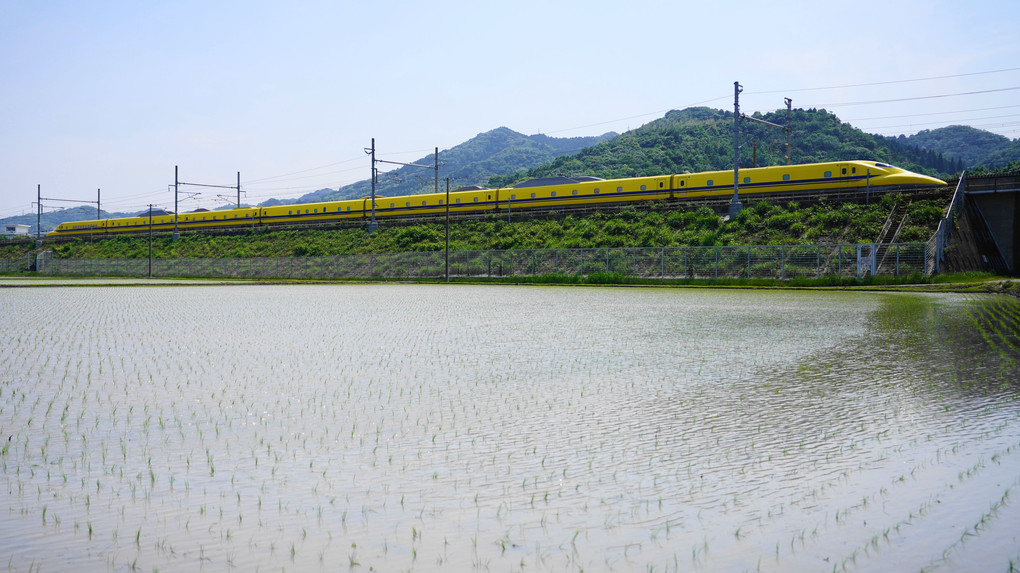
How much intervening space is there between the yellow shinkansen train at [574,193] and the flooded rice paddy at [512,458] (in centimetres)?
3709

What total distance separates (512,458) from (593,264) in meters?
43.0

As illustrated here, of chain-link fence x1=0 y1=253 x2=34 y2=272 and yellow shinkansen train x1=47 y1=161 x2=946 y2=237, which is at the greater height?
yellow shinkansen train x1=47 y1=161 x2=946 y2=237

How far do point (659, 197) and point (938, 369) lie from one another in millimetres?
46215

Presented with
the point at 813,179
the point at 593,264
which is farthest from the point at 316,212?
the point at 813,179

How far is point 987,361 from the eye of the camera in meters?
10.7

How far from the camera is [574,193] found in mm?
60344

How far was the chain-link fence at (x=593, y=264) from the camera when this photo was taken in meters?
38.2

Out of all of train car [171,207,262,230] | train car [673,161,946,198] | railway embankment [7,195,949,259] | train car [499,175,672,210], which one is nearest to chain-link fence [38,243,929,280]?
railway embankment [7,195,949,259]

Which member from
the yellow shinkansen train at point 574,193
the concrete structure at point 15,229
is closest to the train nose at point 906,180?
the yellow shinkansen train at point 574,193

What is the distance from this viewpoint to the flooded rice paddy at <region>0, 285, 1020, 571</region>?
393 cm

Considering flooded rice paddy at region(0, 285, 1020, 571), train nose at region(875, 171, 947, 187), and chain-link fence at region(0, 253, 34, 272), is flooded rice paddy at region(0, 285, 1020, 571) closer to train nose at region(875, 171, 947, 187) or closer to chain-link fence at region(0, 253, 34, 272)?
train nose at region(875, 171, 947, 187)

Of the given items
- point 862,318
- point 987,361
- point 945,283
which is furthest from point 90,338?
point 945,283

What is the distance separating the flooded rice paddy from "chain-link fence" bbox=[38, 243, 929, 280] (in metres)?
27.9

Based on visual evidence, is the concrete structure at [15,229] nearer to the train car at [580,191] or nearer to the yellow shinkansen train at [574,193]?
the yellow shinkansen train at [574,193]
